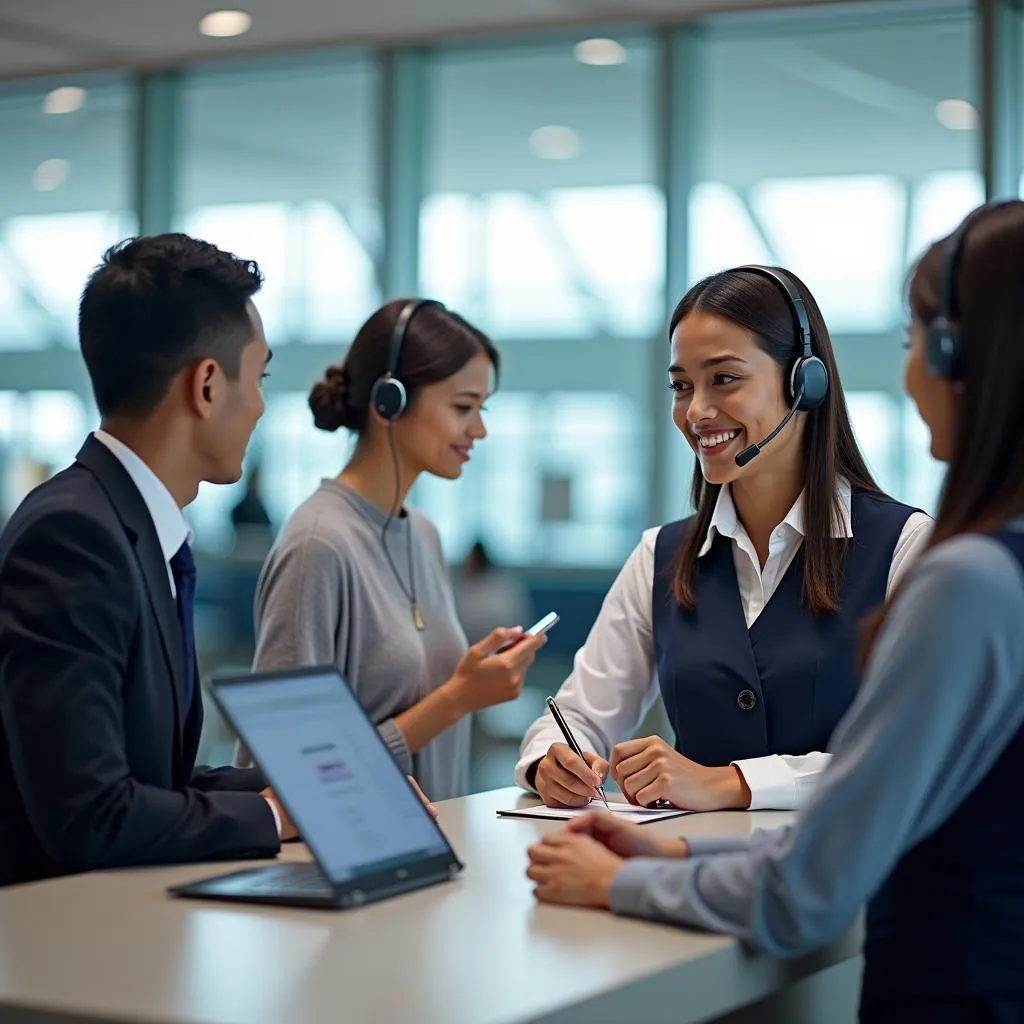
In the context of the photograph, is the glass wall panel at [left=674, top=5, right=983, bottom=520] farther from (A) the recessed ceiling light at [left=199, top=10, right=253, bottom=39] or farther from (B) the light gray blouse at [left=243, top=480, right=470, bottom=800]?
(B) the light gray blouse at [left=243, top=480, right=470, bottom=800]

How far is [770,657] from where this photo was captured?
7.66ft

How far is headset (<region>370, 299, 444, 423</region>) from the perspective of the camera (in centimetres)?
305

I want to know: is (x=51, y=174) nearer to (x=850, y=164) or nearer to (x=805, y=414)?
(x=850, y=164)

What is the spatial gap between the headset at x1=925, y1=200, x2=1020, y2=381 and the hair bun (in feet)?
6.01

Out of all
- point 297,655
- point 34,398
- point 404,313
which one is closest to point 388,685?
point 297,655

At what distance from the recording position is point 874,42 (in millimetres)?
5652

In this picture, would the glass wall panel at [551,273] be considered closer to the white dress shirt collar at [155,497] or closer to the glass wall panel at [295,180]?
the glass wall panel at [295,180]

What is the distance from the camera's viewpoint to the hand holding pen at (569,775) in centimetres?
223

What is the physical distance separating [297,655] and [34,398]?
4.67 m

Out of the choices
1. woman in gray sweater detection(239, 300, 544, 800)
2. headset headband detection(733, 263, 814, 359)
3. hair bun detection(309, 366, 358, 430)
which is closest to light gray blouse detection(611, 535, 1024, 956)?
headset headband detection(733, 263, 814, 359)

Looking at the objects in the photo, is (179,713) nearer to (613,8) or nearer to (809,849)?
(809,849)

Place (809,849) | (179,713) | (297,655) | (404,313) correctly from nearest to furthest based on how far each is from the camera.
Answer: (809,849)
(179,713)
(297,655)
(404,313)

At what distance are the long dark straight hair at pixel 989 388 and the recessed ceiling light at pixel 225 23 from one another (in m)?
4.92

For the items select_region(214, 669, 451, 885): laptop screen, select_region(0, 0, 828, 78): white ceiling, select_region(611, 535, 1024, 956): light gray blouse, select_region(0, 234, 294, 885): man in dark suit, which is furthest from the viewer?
select_region(0, 0, 828, 78): white ceiling
